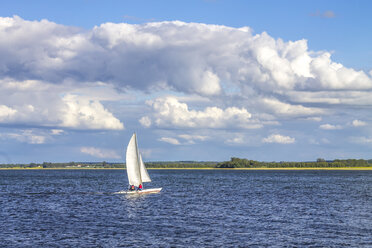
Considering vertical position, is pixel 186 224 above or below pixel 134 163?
below

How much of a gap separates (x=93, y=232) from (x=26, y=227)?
9156 mm

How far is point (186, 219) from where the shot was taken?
60719 millimetres

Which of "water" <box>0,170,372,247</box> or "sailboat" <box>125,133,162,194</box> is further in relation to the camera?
"sailboat" <box>125,133,162,194</box>

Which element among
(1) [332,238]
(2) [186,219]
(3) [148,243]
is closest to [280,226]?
(1) [332,238]

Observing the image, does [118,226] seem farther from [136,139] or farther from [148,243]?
[136,139]

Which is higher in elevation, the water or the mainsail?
the mainsail

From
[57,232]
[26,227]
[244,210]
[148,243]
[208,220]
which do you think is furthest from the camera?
[244,210]

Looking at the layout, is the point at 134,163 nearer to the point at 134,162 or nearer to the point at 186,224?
the point at 134,162

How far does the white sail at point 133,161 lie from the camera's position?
98.6 metres

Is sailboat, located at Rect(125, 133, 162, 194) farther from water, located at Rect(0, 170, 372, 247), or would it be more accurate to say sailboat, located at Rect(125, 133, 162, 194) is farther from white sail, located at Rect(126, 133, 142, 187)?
water, located at Rect(0, 170, 372, 247)

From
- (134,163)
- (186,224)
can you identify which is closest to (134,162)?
(134,163)

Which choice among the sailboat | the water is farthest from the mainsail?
the water

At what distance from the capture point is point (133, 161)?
9900cm

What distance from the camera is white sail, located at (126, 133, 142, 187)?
98.6 metres
